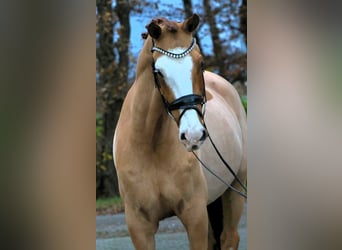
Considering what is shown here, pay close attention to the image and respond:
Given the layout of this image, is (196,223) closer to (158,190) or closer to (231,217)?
(158,190)

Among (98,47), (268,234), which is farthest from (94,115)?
(268,234)

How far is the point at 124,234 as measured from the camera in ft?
7.84

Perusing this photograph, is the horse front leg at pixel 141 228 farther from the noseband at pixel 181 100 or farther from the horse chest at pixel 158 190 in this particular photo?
the noseband at pixel 181 100

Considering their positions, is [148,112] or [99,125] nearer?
[148,112]

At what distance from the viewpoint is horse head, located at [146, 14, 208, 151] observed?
2047 mm

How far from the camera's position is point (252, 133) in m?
2.48

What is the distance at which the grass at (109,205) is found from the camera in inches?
94.3

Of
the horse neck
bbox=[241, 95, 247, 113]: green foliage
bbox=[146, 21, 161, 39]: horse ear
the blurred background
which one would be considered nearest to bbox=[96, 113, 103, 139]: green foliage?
the blurred background

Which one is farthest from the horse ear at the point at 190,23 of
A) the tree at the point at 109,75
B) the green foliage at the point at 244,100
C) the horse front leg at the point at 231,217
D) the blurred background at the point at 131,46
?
the horse front leg at the point at 231,217

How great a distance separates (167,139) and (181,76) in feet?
1.07

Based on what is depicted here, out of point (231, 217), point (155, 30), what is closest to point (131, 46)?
point (155, 30)

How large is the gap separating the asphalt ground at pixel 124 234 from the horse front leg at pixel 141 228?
7cm

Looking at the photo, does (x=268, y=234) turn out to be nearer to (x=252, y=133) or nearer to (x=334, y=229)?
(x=334, y=229)

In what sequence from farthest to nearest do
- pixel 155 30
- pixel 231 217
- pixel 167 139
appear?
1. pixel 231 217
2. pixel 167 139
3. pixel 155 30
